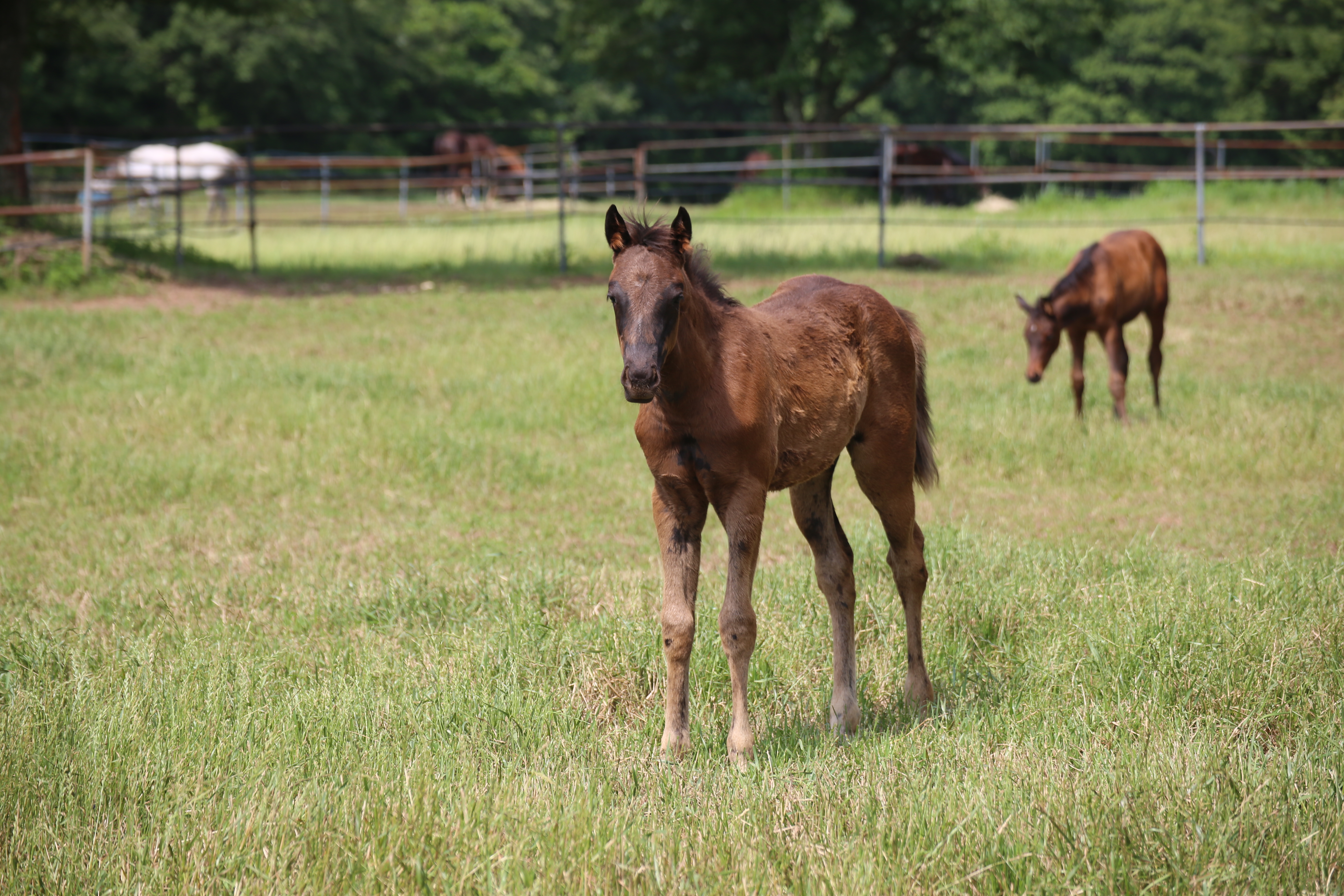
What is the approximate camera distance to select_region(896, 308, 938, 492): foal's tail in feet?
15.6

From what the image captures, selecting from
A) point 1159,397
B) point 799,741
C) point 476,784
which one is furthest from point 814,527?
point 1159,397

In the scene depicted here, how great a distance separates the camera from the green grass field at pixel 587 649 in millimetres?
2789

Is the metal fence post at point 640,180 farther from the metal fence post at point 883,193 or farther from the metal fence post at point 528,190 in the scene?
the metal fence post at point 883,193

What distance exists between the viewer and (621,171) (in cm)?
2512

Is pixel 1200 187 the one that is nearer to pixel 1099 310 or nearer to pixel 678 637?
pixel 1099 310

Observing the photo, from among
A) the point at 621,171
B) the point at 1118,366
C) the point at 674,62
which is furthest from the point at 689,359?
the point at 674,62

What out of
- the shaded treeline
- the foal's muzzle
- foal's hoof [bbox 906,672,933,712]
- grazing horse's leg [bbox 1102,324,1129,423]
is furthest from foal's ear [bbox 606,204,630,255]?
the shaded treeline

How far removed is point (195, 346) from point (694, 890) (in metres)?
11.1

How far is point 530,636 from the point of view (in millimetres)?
4566

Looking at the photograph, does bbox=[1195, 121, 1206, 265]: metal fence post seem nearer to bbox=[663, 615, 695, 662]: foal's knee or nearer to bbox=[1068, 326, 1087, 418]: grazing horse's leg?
bbox=[1068, 326, 1087, 418]: grazing horse's leg

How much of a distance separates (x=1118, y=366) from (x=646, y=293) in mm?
7943

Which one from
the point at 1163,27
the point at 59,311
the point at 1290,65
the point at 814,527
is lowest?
the point at 814,527

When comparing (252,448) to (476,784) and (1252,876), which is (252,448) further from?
(1252,876)

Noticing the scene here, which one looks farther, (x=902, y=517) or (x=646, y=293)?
(x=902, y=517)
